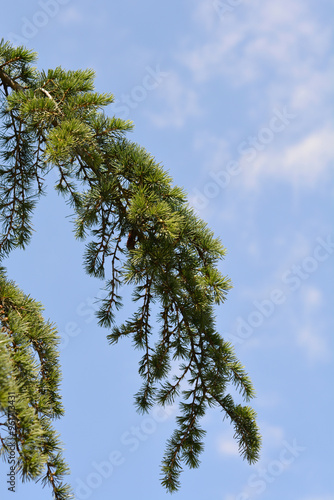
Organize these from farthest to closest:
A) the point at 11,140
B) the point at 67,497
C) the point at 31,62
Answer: the point at 11,140
the point at 31,62
the point at 67,497

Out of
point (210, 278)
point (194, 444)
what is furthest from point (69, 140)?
point (194, 444)

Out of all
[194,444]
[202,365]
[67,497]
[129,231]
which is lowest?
[67,497]

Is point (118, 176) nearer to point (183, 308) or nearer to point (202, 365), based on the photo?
point (183, 308)

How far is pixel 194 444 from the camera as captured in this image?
180cm

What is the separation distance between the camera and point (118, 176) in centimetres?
171

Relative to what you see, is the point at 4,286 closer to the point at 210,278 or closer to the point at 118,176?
the point at 118,176

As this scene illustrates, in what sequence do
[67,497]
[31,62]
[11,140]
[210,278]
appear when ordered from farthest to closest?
[11,140]
[31,62]
[210,278]
[67,497]

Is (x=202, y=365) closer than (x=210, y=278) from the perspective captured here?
No

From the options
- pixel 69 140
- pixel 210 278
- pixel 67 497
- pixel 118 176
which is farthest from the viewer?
pixel 118 176

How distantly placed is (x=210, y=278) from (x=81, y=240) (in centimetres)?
73

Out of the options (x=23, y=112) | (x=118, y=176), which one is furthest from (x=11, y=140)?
(x=118, y=176)

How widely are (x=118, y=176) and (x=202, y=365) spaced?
0.73 metres

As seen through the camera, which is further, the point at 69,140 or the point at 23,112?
the point at 23,112

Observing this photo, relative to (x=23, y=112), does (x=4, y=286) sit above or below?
below
